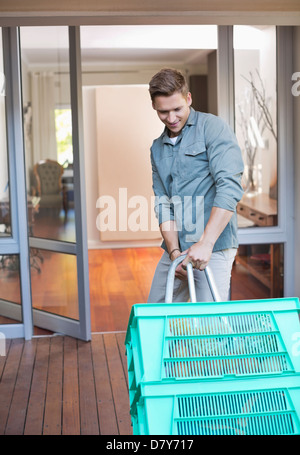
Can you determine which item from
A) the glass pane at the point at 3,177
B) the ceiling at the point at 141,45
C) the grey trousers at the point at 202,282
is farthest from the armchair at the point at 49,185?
the grey trousers at the point at 202,282

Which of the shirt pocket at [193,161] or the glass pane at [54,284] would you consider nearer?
the shirt pocket at [193,161]

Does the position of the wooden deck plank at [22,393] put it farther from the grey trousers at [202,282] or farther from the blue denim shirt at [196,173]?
the blue denim shirt at [196,173]

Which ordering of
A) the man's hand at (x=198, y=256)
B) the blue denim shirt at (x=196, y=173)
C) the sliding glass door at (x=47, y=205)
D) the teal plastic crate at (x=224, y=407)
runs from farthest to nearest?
the sliding glass door at (x=47, y=205) → the blue denim shirt at (x=196, y=173) → the man's hand at (x=198, y=256) → the teal plastic crate at (x=224, y=407)

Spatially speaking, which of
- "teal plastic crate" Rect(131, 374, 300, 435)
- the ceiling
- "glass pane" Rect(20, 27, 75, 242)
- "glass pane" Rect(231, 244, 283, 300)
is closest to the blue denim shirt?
"teal plastic crate" Rect(131, 374, 300, 435)

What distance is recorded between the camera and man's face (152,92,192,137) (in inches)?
88.8

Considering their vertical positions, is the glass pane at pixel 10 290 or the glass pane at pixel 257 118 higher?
the glass pane at pixel 257 118

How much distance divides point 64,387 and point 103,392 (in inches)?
9.4

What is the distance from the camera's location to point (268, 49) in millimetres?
4316

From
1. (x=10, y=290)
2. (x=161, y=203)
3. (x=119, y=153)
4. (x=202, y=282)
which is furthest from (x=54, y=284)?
(x=119, y=153)

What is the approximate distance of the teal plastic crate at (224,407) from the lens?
142 cm

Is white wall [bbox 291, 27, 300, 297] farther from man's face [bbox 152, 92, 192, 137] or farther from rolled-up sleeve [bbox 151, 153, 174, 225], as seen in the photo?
man's face [bbox 152, 92, 192, 137]

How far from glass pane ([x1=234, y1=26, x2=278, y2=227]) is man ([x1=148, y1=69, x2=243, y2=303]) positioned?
76.7 inches

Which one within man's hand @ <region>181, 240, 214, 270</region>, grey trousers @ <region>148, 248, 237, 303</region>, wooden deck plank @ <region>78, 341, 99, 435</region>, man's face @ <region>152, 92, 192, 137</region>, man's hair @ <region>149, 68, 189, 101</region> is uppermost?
man's hair @ <region>149, 68, 189, 101</region>

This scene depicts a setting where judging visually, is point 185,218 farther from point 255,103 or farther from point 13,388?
point 255,103
